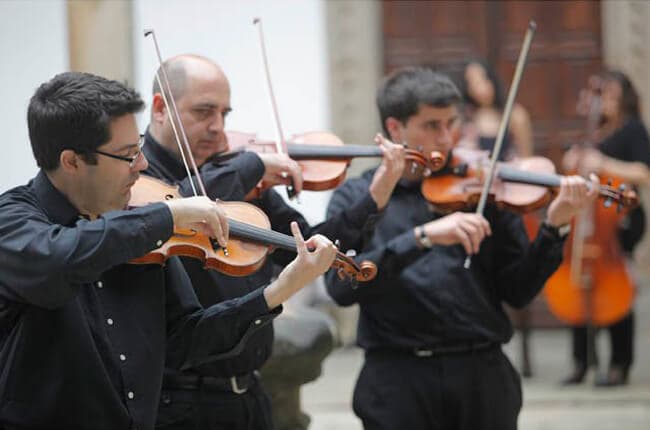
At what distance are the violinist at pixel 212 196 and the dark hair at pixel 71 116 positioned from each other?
61cm

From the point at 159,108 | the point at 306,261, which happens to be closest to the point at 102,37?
the point at 159,108

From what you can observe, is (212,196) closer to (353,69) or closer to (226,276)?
(226,276)

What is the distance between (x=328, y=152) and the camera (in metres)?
3.38

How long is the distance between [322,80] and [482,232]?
156 inches

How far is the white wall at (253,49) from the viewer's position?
5.14 m

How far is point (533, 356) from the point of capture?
22.7ft

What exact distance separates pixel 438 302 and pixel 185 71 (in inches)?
35.8

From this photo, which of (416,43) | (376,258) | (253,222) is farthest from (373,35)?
(253,222)

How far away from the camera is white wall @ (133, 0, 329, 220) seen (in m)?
5.14

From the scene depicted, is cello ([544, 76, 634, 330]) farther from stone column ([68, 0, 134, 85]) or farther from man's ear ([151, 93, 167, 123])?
man's ear ([151, 93, 167, 123])

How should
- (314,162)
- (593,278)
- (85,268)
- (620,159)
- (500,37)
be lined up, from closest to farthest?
(85,268) → (314,162) → (593,278) → (620,159) → (500,37)

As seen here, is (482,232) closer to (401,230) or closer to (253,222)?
(401,230)

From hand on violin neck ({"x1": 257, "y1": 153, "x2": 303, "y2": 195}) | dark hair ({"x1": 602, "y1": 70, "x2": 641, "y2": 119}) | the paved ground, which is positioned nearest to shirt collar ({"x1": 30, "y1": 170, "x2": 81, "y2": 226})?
hand on violin neck ({"x1": 257, "y1": 153, "x2": 303, "y2": 195})

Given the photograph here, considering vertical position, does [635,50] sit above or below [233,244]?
below
